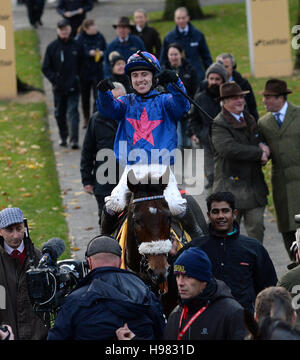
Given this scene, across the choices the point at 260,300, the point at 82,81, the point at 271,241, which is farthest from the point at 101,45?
the point at 260,300

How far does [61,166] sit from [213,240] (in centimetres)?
928

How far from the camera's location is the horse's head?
722 centimetres

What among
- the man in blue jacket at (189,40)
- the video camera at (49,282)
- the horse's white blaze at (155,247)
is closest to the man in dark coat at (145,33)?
the man in blue jacket at (189,40)

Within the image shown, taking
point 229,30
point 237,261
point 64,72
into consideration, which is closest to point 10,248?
point 237,261

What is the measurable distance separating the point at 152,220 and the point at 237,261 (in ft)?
2.80

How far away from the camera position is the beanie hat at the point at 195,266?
599 centimetres

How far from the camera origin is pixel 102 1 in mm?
33906

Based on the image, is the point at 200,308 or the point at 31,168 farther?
the point at 31,168

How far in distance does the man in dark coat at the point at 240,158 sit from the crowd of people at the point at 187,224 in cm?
1

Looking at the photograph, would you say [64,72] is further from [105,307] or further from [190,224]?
[105,307]

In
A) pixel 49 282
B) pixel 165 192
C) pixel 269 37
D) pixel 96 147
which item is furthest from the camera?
pixel 269 37

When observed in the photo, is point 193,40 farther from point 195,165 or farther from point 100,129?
point 100,129

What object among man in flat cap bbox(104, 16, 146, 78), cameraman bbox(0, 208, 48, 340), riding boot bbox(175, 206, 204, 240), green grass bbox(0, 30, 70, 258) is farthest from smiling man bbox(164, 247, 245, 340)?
man in flat cap bbox(104, 16, 146, 78)

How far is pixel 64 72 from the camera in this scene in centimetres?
1708
